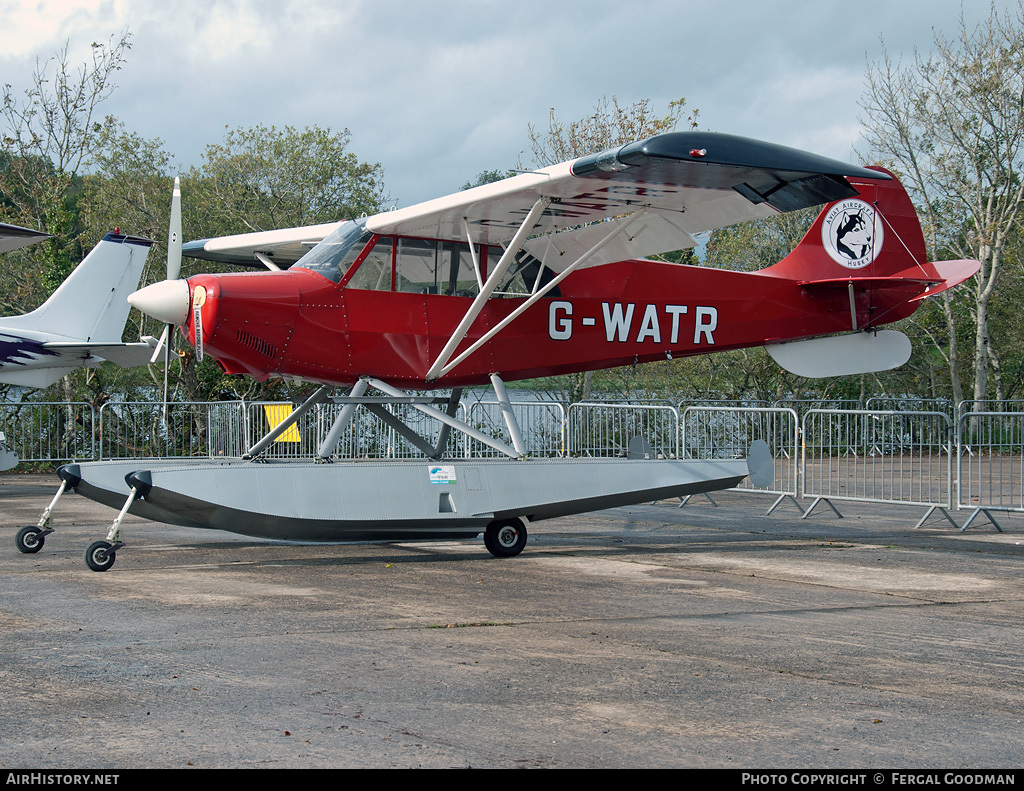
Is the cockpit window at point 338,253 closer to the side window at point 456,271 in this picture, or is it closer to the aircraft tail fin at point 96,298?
the side window at point 456,271

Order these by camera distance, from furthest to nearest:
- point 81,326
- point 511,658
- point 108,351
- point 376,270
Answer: point 81,326, point 108,351, point 376,270, point 511,658

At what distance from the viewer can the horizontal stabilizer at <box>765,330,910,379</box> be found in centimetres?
1164

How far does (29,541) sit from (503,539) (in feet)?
14.2

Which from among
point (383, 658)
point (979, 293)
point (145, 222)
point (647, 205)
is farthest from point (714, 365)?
point (383, 658)

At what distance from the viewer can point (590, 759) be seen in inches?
136

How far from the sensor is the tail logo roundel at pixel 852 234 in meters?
11.7

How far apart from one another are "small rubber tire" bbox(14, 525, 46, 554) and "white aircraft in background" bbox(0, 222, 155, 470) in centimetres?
835

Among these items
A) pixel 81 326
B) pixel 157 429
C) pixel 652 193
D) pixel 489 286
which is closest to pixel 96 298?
pixel 81 326

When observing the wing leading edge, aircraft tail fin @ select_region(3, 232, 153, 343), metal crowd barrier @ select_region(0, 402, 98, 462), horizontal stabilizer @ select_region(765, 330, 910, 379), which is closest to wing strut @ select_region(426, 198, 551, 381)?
the wing leading edge

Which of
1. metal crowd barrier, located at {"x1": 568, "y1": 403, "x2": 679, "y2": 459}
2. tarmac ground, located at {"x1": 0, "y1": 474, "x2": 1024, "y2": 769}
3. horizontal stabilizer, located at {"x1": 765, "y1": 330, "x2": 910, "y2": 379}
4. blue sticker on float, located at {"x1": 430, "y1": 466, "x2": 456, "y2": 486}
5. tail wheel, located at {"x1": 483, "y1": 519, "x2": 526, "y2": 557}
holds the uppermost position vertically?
horizontal stabilizer, located at {"x1": 765, "y1": 330, "x2": 910, "y2": 379}

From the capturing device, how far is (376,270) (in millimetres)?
9766

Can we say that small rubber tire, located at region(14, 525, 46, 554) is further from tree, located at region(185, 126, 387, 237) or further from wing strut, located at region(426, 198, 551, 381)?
tree, located at region(185, 126, 387, 237)

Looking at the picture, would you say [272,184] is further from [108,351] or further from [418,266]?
[418,266]
